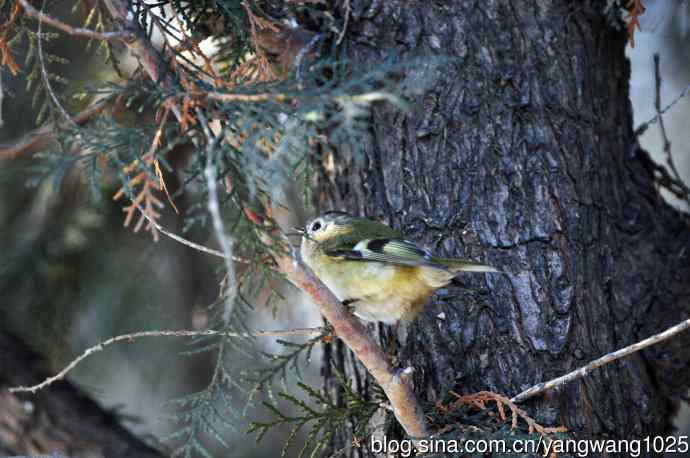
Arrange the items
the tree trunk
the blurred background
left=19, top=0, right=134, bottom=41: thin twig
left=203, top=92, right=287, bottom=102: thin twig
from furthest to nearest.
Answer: the blurred background
the tree trunk
left=19, top=0, right=134, bottom=41: thin twig
left=203, top=92, right=287, bottom=102: thin twig

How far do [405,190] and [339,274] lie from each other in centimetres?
44

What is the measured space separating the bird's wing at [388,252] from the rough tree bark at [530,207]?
20cm

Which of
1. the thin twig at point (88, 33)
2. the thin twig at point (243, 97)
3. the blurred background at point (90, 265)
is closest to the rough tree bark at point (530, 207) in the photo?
the blurred background at point (90, 265)

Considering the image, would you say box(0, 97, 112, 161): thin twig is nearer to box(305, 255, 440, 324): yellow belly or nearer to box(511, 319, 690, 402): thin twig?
box(305, 255, 440, 324): yellow belly

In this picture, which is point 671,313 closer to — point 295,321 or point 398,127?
point 398,127

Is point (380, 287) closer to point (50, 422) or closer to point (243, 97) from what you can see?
point (243, 97)

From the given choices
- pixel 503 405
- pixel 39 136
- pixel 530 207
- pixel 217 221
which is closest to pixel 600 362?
pixel 503 405

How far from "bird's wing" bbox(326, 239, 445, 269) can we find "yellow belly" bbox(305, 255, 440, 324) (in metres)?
0.04

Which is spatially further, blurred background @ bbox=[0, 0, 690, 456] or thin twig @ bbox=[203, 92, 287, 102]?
blurred background @ bbox=[0, 0, 690, 456]

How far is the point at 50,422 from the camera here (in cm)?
361

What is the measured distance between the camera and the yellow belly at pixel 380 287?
274 cm

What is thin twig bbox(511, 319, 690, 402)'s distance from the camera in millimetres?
2119

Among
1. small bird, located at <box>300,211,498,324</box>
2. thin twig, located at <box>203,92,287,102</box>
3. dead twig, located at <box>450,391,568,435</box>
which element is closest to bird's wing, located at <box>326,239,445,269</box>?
small bird, located at <box>300,211,498,324</box>

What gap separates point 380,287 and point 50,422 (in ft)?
6.28
